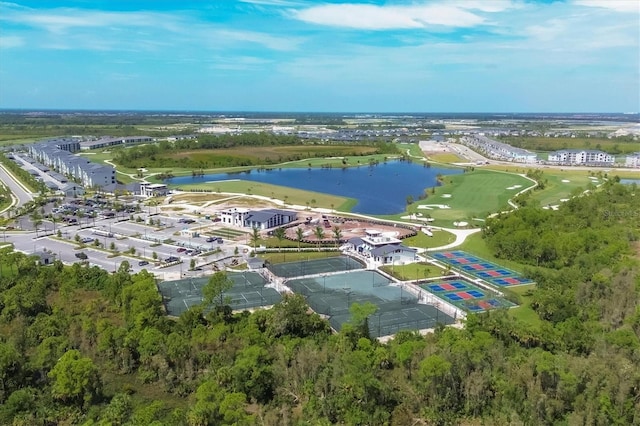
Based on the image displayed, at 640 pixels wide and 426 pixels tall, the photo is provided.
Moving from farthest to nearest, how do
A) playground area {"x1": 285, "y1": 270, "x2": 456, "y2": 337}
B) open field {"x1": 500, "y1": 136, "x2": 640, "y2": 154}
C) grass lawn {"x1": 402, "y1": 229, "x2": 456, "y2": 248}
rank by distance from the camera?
open field {"x1": 500, "y1": 136, "x2": 640, "y2": 154}, grass lawn {"x1": 402, "y1": 229, "x2": 456, "y2": 248}, playground area {"x1": 285, "y1": 270, "x2": 456, "y2": 337}

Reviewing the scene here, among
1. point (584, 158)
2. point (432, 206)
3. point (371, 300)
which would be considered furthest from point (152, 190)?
point (584, 158)

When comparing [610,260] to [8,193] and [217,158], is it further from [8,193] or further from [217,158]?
[217,158]

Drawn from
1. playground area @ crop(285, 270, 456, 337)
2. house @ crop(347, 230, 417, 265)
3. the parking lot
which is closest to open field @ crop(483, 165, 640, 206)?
house @ crop(347, 230, 417, 265)

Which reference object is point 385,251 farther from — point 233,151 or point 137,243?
point 233,151

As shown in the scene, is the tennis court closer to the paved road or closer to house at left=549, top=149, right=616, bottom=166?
the paved road

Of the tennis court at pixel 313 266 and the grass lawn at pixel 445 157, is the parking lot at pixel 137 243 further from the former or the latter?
the grass lawn at pixel 445 157

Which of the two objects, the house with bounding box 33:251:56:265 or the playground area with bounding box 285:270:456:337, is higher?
the house with bounding box 33:251:56:265

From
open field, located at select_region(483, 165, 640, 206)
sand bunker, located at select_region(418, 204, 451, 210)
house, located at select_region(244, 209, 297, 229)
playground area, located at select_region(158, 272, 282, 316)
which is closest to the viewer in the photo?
playground area, located at select_region(158, 272, 282, 316)
